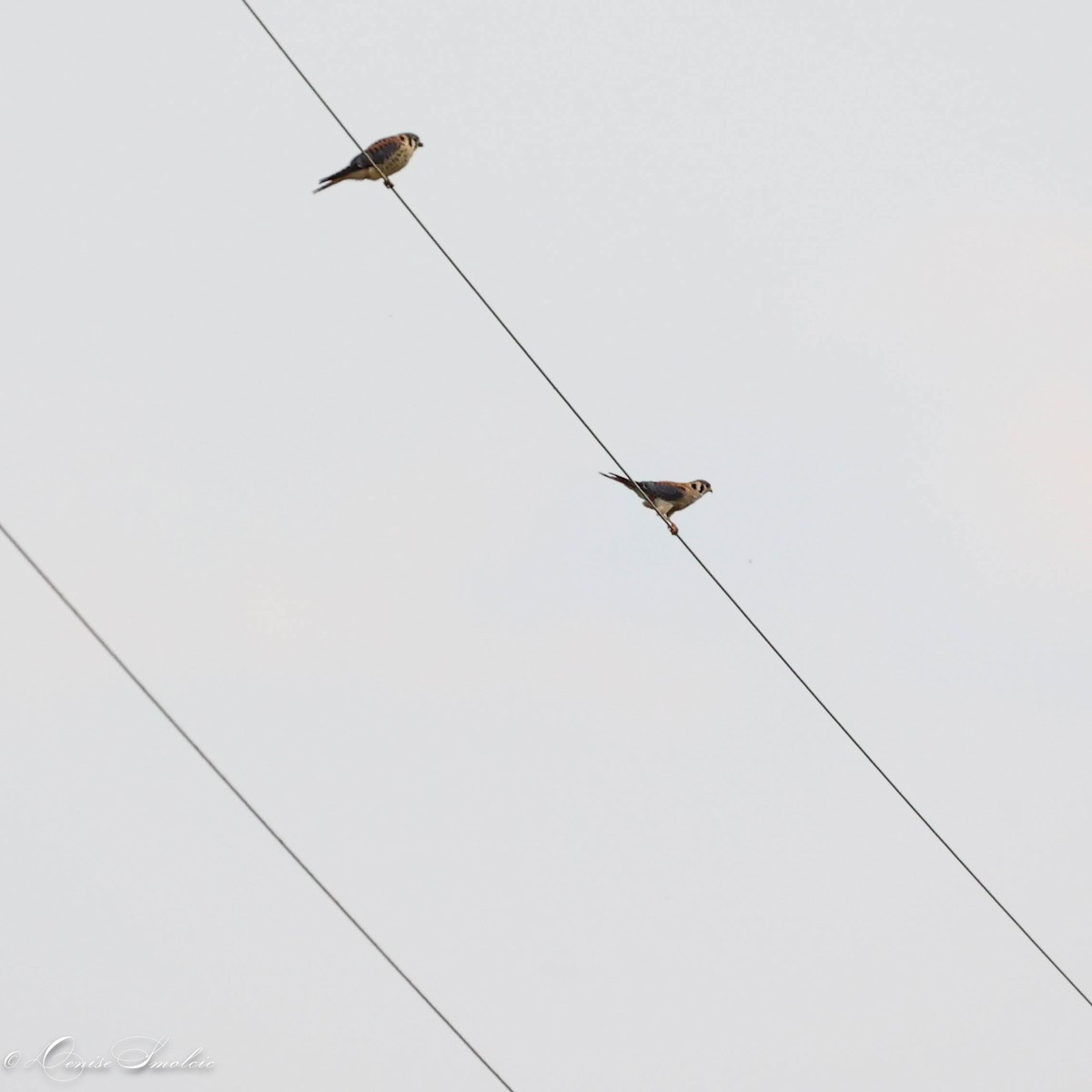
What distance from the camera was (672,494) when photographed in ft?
74.6

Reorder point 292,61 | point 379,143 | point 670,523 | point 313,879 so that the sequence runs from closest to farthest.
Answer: point 313,879 < point 292,61 < point 670,523 < point 379,143

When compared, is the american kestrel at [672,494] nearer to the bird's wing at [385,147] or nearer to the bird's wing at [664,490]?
the bird's wing at [664,490]

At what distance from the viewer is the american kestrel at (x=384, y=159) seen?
23.0 m

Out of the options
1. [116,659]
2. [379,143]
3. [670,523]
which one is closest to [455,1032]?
[116,659]

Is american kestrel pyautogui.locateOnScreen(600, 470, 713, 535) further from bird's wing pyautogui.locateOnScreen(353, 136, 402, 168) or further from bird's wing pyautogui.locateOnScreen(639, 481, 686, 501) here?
bird's wing pyautogui.locateOnScreen(353, 136, 402, 168)

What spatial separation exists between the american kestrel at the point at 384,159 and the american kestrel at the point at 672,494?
393cm

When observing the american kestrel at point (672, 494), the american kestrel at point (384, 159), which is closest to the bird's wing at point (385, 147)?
the american kestrel at point (384, 159)

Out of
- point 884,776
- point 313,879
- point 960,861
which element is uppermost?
point 313,879

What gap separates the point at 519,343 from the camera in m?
15.5

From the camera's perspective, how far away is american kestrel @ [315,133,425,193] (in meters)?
23.0

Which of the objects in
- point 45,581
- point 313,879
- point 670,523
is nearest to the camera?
point 45,581

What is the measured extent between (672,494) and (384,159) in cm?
428

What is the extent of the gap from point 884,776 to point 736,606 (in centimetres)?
152

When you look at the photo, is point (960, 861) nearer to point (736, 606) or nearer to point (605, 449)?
point (736, 606)
